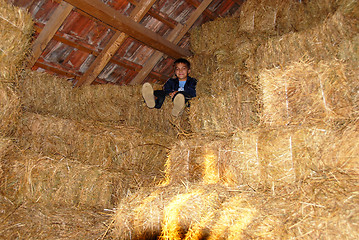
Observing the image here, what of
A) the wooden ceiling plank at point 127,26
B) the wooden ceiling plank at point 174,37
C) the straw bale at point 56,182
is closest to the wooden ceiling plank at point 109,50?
the wooden ceiling plank at point 127,26

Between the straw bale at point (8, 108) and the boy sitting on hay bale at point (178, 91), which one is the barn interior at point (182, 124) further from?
the boy sitting on hay bale at point (178, 91)

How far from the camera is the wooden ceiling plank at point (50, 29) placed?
439cm

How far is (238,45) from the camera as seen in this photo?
→ 486cm

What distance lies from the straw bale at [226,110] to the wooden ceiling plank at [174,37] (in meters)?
2.32

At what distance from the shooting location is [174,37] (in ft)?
19.6

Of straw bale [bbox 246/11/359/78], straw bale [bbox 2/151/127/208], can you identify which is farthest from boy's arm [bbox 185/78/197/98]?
straw bale [bbox 2/151/127/208]

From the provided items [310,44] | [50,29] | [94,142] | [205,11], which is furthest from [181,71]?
[310,44]

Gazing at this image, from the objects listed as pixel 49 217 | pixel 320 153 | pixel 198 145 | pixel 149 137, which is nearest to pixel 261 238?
pixel 320 153

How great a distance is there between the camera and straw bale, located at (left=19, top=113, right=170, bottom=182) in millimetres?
4066

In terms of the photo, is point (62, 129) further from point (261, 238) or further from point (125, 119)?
point (261, 238)

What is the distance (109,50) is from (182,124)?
6.26ft

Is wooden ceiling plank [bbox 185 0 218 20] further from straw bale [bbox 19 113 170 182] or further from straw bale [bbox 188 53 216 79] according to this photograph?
straw bale [bbox 19 113 170 182]

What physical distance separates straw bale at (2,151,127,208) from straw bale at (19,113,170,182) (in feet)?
1.69

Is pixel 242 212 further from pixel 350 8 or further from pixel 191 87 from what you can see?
pixel 191 87
